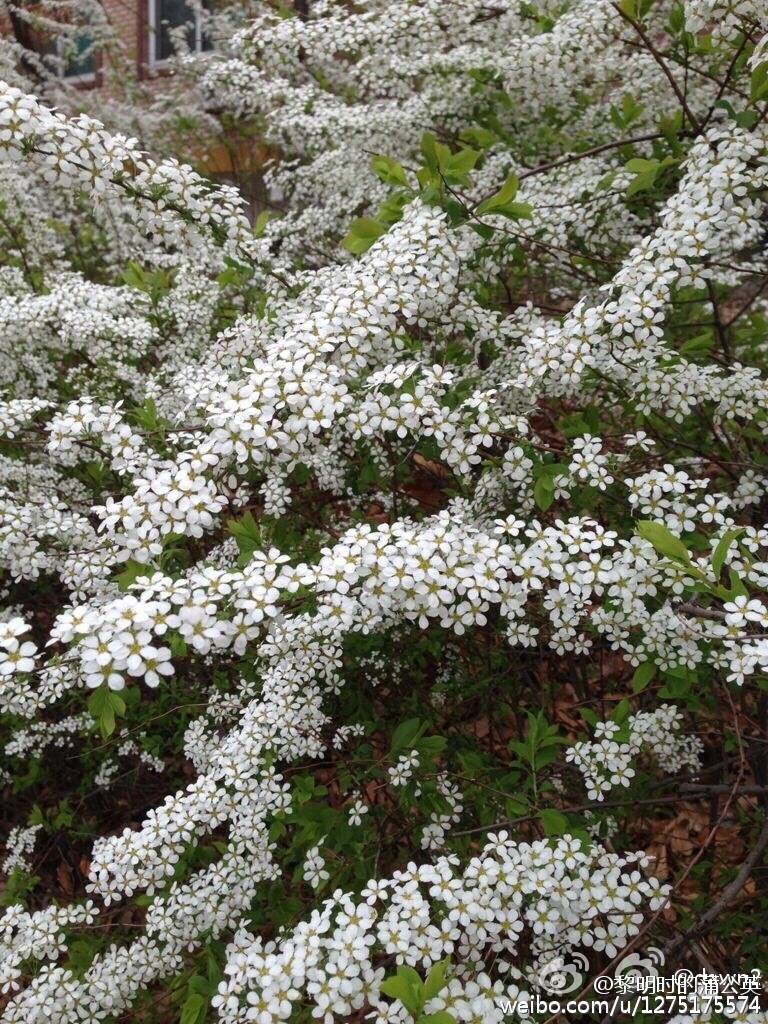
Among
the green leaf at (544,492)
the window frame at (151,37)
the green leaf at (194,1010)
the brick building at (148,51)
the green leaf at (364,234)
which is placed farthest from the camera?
the window frame at (151,37)

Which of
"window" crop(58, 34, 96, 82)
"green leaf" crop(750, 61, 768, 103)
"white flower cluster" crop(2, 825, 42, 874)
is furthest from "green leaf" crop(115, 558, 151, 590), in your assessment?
"window" crop(58, 34, 96, 82)

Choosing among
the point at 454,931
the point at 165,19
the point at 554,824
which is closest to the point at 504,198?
the point at 554,824

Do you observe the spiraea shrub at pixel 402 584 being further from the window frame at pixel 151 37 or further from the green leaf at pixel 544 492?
the window frame at pixel 151 37

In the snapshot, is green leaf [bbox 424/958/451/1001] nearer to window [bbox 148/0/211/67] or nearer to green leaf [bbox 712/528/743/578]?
green leaf [bbox 712/528/743/578]

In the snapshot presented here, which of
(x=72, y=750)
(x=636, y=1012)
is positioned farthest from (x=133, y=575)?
(x=72, y=750)

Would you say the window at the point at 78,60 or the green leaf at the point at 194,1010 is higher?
the window at the point at 78,60

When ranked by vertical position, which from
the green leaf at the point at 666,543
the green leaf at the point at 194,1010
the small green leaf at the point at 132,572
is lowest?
the green leaf at the point at 194,1010

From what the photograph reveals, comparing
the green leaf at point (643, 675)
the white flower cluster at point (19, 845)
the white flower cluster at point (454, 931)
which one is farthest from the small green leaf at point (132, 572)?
the white flower cluster at point (19, 845)

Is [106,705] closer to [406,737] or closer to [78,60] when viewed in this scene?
Result: [406,737]
